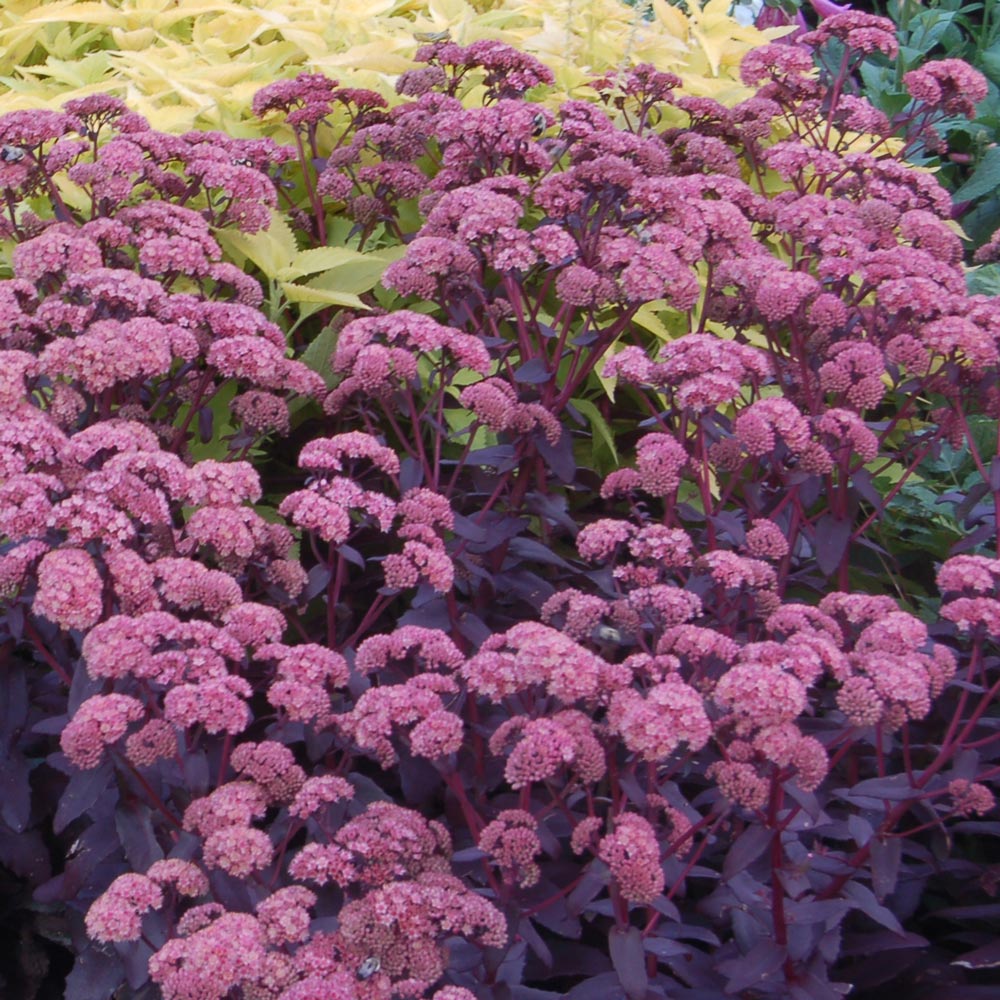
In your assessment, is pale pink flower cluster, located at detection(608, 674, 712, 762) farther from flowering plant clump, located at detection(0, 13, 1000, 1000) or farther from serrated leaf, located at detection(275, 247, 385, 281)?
serrated leaf, located at detection(275, 247, 385, 281)

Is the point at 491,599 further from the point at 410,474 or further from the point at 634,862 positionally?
the point at 634,862

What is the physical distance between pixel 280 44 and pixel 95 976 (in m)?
2.59

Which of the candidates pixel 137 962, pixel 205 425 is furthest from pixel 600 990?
pixel 205 425

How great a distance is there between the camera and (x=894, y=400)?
10.1 ft

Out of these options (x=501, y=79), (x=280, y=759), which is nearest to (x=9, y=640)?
(x=280, y=759)

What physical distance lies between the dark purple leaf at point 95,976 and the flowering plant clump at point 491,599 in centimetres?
1

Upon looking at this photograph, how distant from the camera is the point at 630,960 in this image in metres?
1.53

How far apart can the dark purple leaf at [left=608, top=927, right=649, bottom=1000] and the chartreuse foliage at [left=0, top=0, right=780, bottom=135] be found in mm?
2197

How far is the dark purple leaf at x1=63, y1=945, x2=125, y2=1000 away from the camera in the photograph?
1761 millimetres

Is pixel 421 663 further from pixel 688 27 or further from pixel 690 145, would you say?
pixel 688 27

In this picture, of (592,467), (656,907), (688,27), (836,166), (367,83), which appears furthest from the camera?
(688,27)

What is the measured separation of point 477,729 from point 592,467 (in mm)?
972

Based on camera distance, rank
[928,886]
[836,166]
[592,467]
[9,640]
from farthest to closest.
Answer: [592,467]
[836,166]
[928,886]
[9,640]

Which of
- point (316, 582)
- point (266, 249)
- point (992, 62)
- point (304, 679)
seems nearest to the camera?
point (304, 679)
